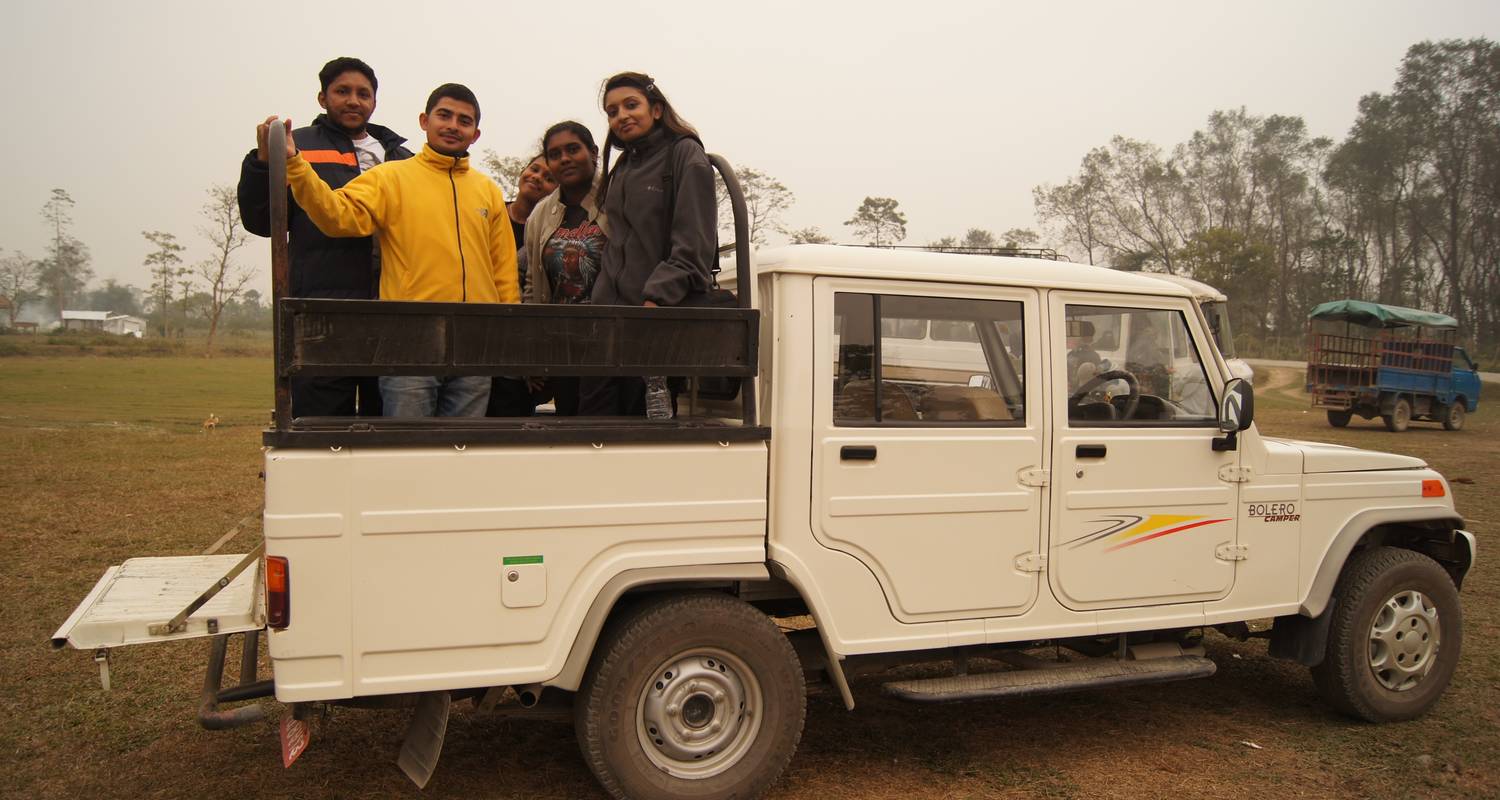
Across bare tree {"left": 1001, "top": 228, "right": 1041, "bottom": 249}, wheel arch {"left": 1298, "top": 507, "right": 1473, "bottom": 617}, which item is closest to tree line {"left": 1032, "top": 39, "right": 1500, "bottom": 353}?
bare tree {"left": 1001, "top": 228, "right": 1041, "bottom": 249}

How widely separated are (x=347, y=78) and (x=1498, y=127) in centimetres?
6486

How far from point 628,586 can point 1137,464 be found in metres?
2.17

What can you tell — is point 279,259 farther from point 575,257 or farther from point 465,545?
point 575,257

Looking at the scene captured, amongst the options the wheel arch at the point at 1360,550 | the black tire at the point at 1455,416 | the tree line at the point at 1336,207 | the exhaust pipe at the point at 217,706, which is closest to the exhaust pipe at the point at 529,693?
the exhaust pipe at the point at 217,706

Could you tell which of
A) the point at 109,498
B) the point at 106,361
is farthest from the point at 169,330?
the point at 109,498

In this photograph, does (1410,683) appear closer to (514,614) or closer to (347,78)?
(514,614)

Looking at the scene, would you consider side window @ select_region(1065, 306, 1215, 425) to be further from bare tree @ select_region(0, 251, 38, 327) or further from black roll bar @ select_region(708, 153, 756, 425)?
bare tree @ select_region(0, 251, 38, 327)

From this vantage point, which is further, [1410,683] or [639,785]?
[1410,683]

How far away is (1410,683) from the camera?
4602mm

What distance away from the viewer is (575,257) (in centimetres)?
422

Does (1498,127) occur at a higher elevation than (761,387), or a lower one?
higher

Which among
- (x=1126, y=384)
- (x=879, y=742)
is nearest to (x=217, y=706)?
(x=879, y=742)

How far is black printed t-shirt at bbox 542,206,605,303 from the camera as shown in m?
4.20

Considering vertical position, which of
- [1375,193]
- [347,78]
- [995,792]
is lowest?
[995,792]
